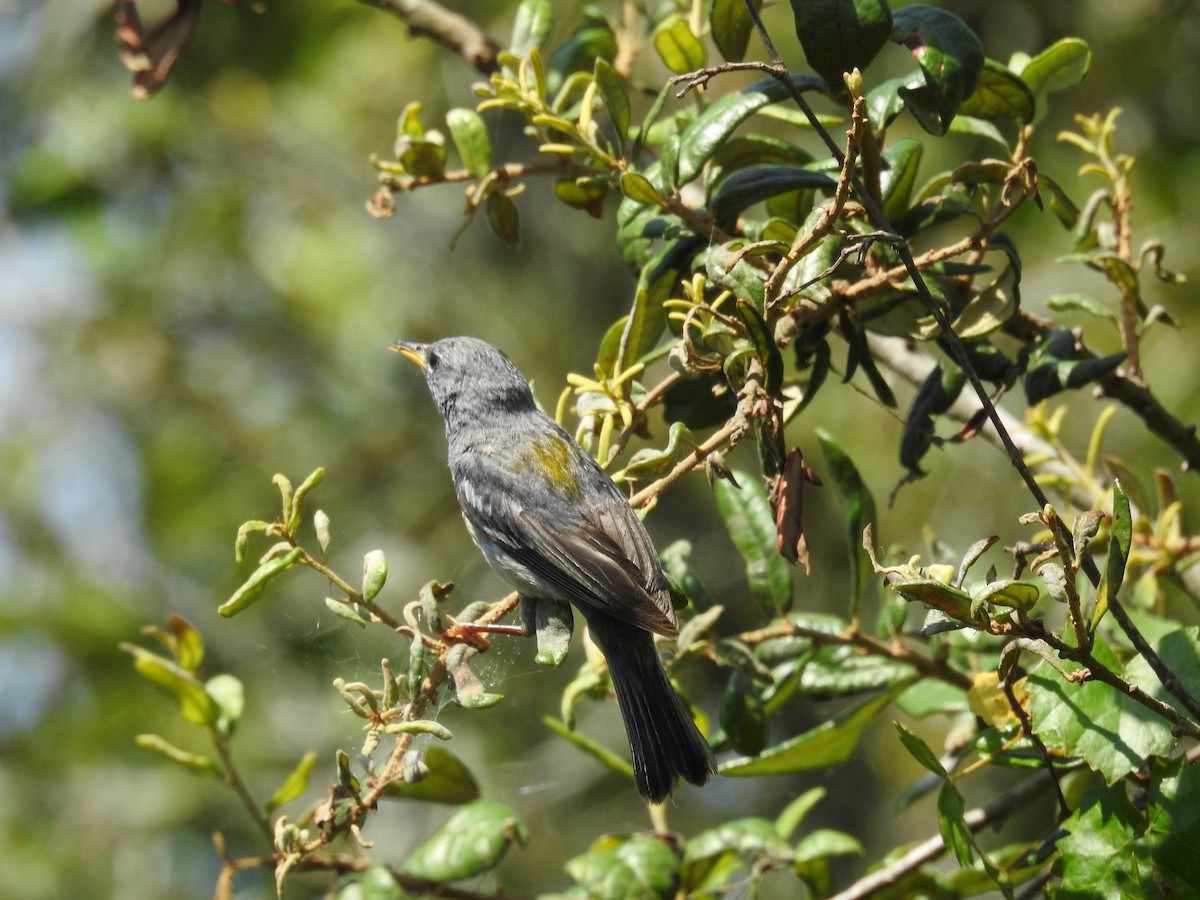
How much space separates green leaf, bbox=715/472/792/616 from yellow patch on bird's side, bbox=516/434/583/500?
37cm

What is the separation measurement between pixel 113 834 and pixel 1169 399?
4.62 m

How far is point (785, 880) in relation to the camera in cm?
559

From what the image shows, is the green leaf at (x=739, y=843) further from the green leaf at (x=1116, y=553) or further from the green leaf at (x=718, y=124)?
the green leaf at (x=718, y=124)

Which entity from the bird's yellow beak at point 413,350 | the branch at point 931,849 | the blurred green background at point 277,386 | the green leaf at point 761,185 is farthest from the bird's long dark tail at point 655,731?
the blurred green background at point 277,386

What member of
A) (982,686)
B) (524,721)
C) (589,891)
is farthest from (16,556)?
(982,686)

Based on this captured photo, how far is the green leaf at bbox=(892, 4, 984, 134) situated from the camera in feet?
5.88

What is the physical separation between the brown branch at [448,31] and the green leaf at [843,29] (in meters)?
0.96

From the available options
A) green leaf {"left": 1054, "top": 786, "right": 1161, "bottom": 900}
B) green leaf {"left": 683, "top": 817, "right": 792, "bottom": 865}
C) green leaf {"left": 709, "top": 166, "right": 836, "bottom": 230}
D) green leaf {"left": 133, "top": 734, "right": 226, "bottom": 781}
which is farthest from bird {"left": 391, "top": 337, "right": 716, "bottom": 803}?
green leaf {"left": 1054, "top": 786, "right": 1161, "bottom": 900}

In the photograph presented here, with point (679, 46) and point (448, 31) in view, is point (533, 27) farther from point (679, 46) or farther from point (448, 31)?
point (679, 46)

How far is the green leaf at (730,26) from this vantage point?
6.89ft

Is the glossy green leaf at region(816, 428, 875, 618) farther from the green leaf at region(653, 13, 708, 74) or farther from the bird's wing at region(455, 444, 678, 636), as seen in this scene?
the green leaf at region(653, 13, 708, 74)

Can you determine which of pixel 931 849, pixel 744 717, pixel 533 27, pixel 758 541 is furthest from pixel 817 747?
pixel 533 27

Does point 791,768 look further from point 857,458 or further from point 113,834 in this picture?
point 113,834

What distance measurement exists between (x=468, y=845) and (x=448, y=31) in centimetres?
170
